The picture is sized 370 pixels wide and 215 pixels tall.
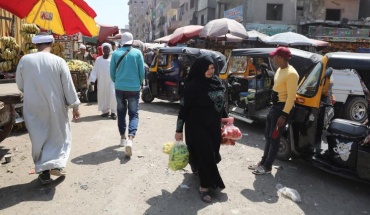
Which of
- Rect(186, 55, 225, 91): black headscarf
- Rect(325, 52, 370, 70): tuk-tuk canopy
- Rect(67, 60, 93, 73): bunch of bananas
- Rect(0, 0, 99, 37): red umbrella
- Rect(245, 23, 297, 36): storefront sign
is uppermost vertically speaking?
Rect(245, 23, 297, 36): storefront sign

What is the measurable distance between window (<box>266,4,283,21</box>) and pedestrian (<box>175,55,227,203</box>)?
2664 cm

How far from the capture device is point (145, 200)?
3988mm

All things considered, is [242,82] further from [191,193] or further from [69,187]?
[69,187]

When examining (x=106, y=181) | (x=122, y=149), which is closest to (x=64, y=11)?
(x=122, y=149)

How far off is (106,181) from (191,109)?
1569mm

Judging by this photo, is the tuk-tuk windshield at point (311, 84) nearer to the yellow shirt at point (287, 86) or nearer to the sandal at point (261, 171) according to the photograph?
the yellow shirt at point (287, 86)

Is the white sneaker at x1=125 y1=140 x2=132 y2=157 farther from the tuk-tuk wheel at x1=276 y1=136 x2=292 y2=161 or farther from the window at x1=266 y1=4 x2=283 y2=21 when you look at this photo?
the window at x1=266 y1=4 x2=283 y2=21

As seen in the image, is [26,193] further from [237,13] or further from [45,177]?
[237,13]

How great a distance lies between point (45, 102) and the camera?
4.07m

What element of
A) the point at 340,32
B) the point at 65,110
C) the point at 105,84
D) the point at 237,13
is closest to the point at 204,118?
the point at 65,110

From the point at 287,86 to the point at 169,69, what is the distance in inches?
259

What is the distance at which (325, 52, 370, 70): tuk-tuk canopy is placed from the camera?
163 inches

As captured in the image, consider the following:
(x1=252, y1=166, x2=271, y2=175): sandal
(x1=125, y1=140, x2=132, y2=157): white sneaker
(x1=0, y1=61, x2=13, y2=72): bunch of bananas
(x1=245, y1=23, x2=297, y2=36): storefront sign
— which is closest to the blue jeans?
(x1=125, y1=140, x2=132, y2=157): white sneaker

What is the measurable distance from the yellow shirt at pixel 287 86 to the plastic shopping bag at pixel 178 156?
1483mm
